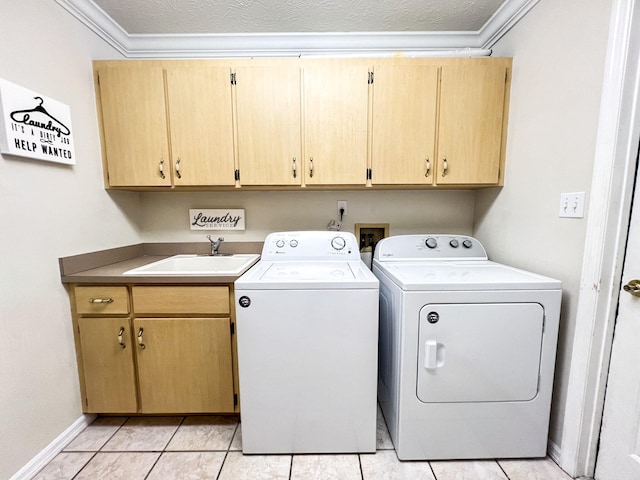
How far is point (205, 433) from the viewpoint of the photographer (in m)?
1.49

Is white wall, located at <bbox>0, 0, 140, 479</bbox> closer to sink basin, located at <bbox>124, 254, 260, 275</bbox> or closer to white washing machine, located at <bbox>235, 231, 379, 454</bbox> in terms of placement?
sink basin, located at <bbox>124, 254, 260, 275</bbox>

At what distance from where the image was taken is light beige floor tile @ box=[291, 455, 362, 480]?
4.04ft

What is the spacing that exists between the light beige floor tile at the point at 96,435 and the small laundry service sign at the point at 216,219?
124cm

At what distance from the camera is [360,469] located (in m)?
1.26

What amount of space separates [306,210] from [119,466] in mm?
1703

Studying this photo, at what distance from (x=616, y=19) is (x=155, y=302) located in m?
2.30

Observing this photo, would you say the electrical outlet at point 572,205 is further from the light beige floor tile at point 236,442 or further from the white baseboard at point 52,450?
the white baseboard at point 52,450

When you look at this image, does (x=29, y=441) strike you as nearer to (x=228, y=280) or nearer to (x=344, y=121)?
(x=228, y=280)

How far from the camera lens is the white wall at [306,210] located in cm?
201

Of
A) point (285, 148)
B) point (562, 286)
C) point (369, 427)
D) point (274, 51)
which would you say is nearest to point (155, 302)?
point (285, 148)

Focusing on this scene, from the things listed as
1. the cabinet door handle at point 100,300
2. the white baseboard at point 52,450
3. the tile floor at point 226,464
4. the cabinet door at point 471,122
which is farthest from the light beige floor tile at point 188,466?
the cabinet door at point 471,122

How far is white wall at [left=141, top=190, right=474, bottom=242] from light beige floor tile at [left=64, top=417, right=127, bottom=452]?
1.14 meters

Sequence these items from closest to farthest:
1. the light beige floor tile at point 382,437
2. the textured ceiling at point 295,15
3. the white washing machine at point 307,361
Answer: the white washing machine at point 307,361 < the light beige floor tile at point 382,437 < the textured ceiling at point 295,15

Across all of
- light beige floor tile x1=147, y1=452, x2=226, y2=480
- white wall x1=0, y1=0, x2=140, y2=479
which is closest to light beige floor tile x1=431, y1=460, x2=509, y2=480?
Result: light beige floor tile x1=147, y1=452, x2=226, y2=480
